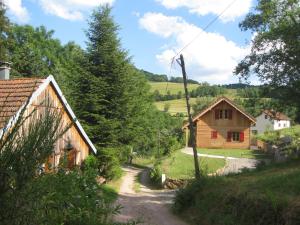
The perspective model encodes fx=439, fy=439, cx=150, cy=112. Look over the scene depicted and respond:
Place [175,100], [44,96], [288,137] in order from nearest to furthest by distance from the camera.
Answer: [44,96]
[288,137]
[175,100]

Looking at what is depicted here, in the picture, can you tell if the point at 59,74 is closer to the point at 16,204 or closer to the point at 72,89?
the point at 72,89

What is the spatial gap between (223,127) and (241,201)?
122ft

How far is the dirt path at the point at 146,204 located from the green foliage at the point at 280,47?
28.6 feet

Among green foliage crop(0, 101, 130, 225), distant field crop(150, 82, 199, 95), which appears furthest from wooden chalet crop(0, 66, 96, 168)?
distant field crop(150, 82, 199, 95)

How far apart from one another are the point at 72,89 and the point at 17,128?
28429mm

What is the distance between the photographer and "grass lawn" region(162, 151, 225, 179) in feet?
107

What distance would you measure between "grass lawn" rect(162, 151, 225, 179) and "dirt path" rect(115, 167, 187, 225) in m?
2.16

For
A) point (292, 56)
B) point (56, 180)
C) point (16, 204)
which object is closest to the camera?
point (16, 204)

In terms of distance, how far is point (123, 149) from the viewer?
3162 cm

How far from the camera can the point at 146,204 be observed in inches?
915

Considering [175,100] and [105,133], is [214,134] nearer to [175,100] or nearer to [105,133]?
[105,133]

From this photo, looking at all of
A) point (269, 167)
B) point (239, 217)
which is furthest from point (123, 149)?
point (239, 217)

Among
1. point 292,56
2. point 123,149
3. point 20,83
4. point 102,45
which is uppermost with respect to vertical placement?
point 102,45

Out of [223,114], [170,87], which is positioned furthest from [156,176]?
[170,87]
